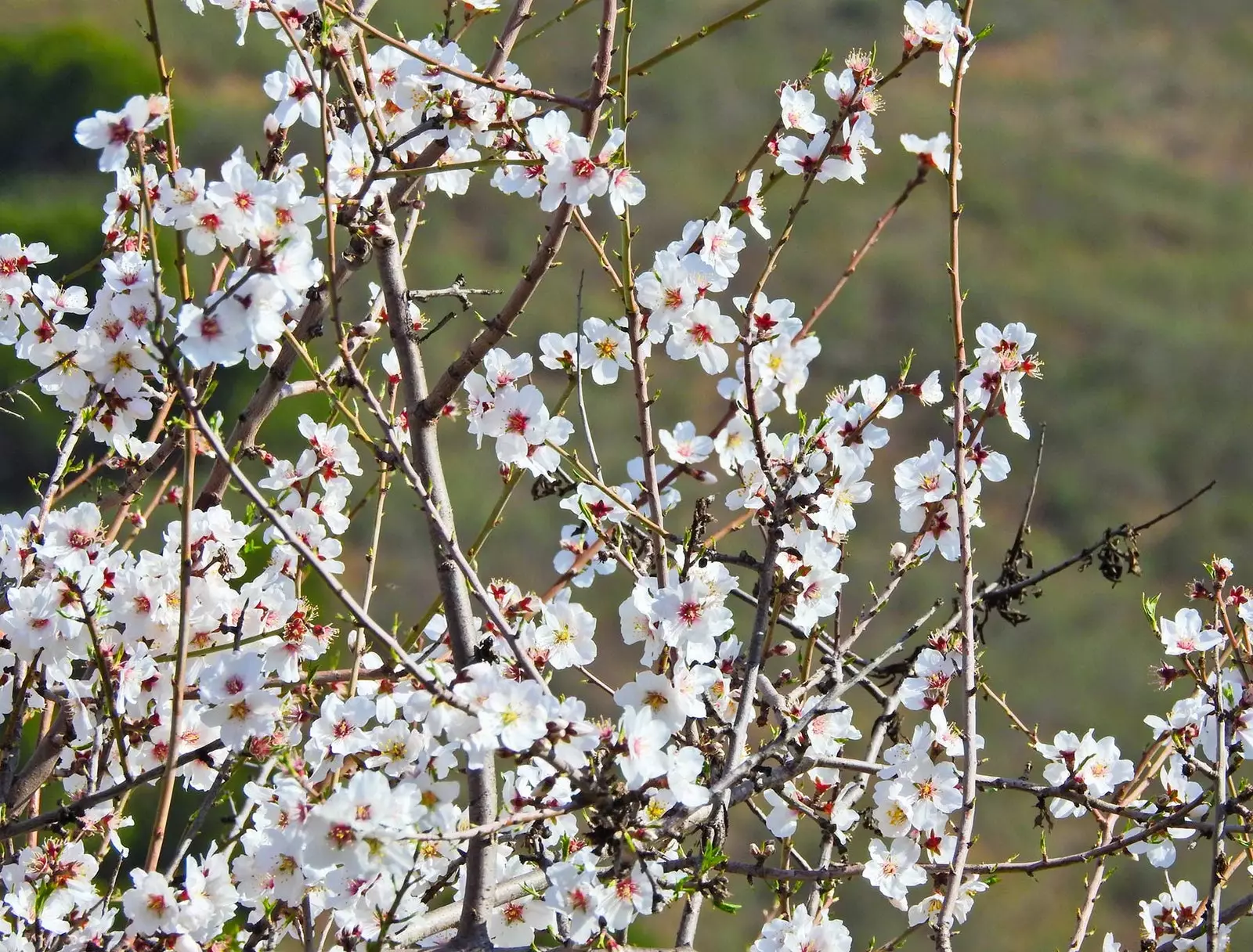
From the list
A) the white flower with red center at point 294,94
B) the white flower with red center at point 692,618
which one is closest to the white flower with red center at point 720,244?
the white flower with red center at point 692,618

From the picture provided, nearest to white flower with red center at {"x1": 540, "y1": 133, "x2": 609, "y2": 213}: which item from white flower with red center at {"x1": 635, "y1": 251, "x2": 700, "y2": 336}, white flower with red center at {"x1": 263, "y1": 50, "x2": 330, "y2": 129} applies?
white flower with red center at {"x1": 635, "y1": 251, "x2": 700, "y2": 336}

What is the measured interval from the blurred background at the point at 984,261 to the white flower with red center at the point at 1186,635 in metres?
5.97

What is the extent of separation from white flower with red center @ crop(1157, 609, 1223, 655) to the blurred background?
19.6 ft

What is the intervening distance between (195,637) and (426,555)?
355 inches

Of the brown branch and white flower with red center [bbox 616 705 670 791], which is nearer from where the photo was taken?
white flower with red center [bbox 616 705 670 791]

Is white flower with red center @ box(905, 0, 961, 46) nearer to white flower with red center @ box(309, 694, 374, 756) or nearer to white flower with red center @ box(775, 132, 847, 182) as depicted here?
white flower with red center @ box(775, 132, 847, 182)

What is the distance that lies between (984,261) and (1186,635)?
48.8ft

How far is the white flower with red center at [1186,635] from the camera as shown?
5.03 ft

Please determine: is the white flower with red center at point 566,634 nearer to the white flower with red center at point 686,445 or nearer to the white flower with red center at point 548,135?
the white flower with red center at point 686,445

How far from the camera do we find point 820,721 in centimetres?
147

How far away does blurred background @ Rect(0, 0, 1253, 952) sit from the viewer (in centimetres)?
1000

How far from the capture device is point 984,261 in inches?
613

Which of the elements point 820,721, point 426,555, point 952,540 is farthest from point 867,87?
point 426,555

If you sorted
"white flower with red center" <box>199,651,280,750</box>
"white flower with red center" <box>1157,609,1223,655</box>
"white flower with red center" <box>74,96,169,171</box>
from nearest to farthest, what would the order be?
"white flower with red center" <box>74,96,169,171</box> < "white flower with red center" <box>199,651,280,750</box> < "white flower with red center" <box>1157,609,1223,655</box>
